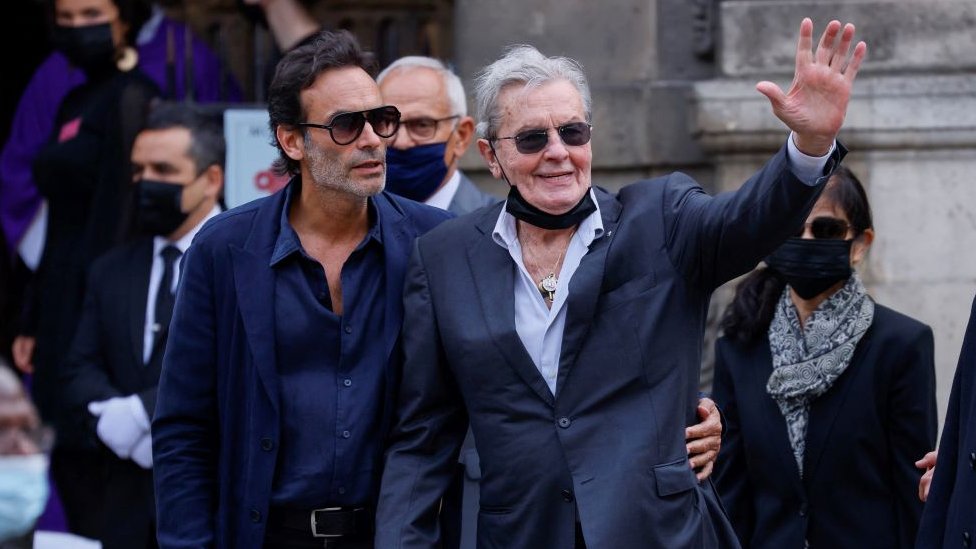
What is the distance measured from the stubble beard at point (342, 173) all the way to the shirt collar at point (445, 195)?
1.36 metres

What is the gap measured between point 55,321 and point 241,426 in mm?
3243

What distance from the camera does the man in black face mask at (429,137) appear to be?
6297 millimetres

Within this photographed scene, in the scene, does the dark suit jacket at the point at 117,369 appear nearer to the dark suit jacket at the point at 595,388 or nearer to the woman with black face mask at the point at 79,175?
the woman with black face mask at the point at 79,175

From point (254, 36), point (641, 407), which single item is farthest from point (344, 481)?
point (254, 36)

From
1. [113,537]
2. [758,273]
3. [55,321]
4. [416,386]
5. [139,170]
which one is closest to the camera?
[416,386]

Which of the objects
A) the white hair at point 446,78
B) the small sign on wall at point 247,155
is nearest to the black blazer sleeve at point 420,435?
the white hair at point 446,78

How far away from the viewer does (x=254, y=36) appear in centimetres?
876

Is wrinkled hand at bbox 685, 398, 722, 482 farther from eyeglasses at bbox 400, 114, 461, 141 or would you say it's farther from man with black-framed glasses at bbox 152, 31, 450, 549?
eyeglasses at bbox 400, 114, 461, 141

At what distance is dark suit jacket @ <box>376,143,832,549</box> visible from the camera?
442cm

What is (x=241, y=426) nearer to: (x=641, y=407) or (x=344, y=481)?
(x=344, y=481)

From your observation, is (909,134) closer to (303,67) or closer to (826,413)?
(826,413)

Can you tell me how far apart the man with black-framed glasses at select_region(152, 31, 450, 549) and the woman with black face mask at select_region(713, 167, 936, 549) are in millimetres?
1302

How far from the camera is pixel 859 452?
5.58 meters

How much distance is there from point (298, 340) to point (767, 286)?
6.03ft
